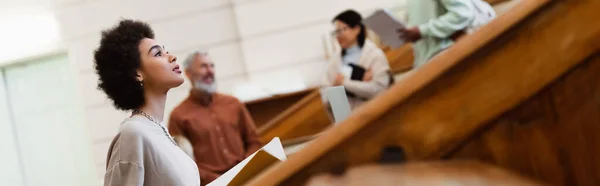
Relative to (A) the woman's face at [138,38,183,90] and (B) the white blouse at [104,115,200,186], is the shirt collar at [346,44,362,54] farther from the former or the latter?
(B) the white blouse at [104,115,200,186]

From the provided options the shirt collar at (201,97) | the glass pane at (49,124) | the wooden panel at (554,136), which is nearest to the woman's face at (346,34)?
the shirt collar at (201,97)

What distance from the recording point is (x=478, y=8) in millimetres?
2676

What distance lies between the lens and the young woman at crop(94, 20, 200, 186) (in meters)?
1.48

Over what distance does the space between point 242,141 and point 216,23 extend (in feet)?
5.53

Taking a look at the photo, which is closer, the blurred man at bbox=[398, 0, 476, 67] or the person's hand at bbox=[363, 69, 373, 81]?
the blurred man at bbox=[398, 0, 476, 67]

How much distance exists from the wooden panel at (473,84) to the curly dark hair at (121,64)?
1.05 meters

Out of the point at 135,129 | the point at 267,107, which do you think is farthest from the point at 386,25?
the point at 135,129

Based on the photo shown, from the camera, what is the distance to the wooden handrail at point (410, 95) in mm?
681

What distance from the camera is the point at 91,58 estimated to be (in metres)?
5.17

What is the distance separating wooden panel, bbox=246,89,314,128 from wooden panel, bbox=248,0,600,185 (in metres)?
3.49

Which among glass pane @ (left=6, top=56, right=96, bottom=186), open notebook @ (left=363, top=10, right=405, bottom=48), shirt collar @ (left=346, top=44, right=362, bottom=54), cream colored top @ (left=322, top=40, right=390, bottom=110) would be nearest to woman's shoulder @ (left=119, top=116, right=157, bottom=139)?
cream colored top @ (left=322, top=40, right=390, bottom=110)

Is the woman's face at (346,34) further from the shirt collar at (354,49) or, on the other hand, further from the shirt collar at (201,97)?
the shirt collar at (201,97)

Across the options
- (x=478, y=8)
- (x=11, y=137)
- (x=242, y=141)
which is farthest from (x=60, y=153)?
(x=478, y=8)

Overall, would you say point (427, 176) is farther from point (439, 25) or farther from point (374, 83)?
point (374, 83)
